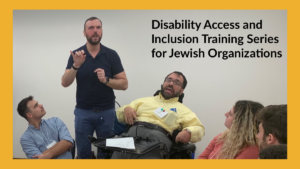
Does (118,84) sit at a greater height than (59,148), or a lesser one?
greater

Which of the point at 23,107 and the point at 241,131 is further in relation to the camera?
the point at 23,107

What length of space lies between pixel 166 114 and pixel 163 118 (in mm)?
51

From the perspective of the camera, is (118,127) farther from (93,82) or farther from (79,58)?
(79,58)

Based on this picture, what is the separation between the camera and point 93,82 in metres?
2.88

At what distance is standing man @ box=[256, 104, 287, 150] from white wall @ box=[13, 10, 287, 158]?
3.48 ft

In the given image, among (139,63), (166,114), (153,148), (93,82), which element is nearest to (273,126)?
(153,148)

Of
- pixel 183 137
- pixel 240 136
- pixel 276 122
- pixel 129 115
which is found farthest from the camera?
pixel 129 115

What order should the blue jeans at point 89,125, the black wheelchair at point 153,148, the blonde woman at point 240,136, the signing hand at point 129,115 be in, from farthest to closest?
the blue jeans at point 89,125
the signing hand at point 129,115
the black wheelchair at point 153,148
the blonde woman at point 240,136

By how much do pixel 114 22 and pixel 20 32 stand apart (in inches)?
40.4

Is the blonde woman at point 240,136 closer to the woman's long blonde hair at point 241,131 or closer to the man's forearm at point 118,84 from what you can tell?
the woman's long blonde hair at point 241,131

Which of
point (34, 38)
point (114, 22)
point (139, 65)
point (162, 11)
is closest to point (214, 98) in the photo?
point (139, 65)

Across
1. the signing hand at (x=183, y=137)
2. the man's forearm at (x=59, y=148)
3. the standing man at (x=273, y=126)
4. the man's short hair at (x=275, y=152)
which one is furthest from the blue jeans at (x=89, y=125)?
the man's short hair at (x=275, y=152)

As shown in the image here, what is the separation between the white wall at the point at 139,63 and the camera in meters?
3.00

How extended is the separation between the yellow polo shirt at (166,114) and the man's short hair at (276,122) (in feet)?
2.86
